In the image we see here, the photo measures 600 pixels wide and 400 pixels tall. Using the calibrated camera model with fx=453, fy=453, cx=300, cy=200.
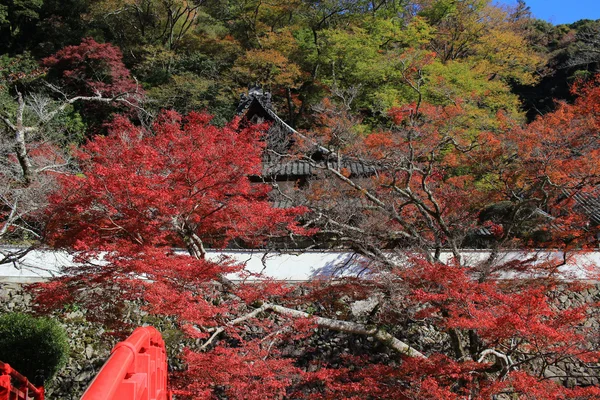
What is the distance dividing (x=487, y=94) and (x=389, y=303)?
45.0 ft

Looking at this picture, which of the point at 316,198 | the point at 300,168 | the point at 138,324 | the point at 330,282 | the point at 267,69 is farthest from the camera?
the point at 267,69

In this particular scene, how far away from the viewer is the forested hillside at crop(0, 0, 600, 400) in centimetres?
782

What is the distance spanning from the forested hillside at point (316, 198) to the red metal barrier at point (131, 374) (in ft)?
16.4

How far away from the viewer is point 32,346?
9.23 m

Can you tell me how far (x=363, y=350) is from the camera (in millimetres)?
11383

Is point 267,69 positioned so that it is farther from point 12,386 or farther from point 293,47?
point 12,386

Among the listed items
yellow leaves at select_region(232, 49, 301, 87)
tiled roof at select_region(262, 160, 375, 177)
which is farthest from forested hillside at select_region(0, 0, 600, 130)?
tiled roof at select_region(262, 160, 375, 177)

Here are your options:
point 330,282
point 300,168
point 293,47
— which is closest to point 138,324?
point 330,282

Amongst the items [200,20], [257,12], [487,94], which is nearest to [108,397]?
[487,94]

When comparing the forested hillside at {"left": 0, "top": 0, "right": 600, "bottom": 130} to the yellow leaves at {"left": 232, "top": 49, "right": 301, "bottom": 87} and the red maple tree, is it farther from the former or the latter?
the red maple tree

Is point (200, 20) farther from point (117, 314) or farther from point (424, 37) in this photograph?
point (117, 314)

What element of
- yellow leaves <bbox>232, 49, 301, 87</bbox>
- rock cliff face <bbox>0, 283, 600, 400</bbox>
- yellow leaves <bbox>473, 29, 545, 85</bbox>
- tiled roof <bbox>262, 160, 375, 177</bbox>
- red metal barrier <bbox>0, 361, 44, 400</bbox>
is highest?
yellow leaves <bbox>473, 29, 545, 85</bbox>

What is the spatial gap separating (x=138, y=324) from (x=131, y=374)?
9.50m

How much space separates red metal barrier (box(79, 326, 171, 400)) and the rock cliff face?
25.2 feet
